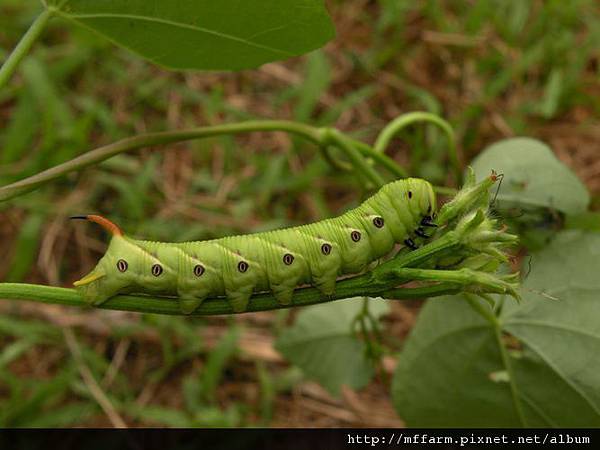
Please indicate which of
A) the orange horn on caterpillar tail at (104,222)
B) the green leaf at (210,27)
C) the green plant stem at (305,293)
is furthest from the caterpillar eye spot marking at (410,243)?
the orange horn on caterpillar tail at (104,222)

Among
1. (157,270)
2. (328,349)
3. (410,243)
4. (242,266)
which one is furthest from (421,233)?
(328,349)

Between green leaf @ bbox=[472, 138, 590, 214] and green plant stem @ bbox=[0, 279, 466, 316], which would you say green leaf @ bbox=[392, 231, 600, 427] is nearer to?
green leaf @ bbox=[472, 138, 590, 214]

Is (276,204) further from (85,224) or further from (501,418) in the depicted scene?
(501,418)

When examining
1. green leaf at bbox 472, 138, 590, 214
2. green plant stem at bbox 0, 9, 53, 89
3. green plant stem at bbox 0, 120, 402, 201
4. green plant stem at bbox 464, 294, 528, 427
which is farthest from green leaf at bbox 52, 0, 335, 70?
green plant stem at bbox 464, 294, 528, 427

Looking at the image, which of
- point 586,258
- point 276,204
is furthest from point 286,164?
point 586,258

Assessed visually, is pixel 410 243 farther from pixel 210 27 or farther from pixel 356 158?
pixel 210 27
